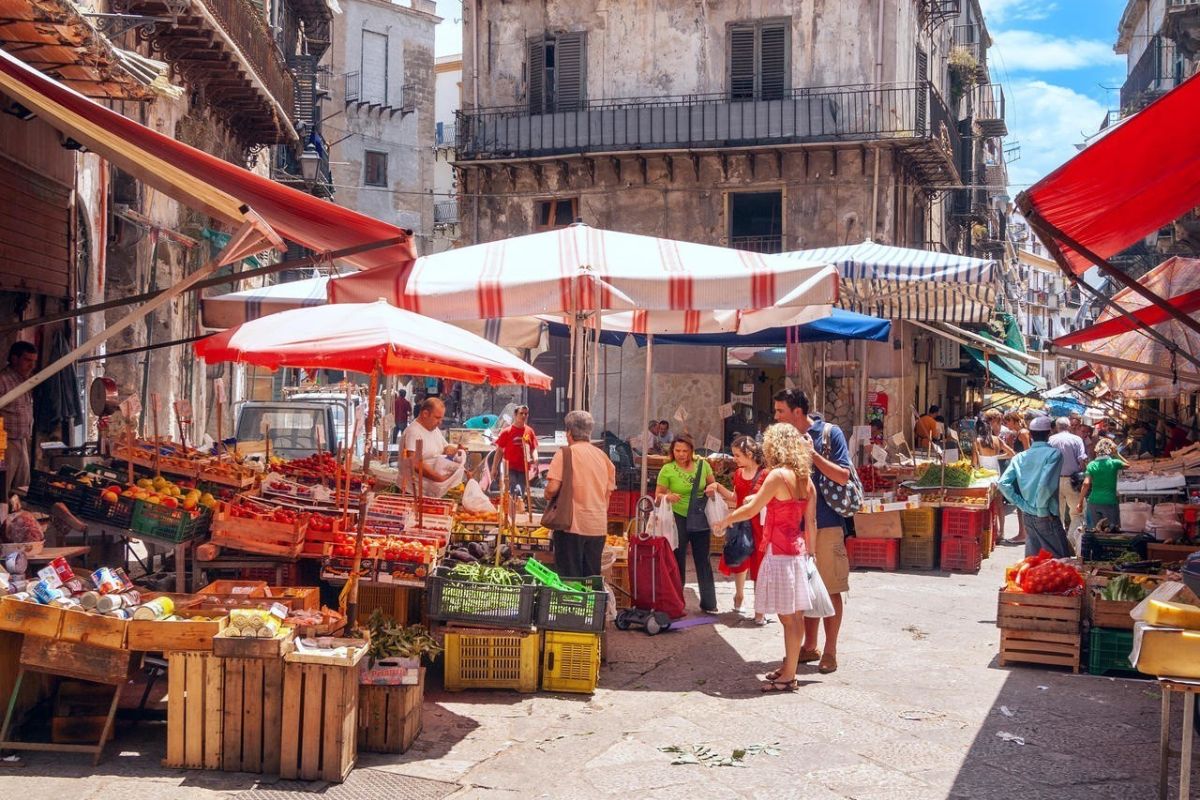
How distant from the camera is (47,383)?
34.7 ft

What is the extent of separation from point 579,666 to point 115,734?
2.72m

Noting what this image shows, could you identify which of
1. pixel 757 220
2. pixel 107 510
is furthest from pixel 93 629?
pixel 757 220

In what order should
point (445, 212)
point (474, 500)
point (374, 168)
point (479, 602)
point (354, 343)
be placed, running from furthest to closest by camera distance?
1. point (445, 212)
2. point (374, 168)
3. point (474, 500)
4. point (479, 602)
5. point (354, 343)

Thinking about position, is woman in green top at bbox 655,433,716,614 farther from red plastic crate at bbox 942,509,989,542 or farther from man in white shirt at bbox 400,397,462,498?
red plastic crate at bbox 942,509,989,542

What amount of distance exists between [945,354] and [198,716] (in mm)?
26577

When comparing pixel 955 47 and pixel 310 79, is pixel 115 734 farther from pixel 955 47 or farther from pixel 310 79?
pixel 955 47

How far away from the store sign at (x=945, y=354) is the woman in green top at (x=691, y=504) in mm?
19868

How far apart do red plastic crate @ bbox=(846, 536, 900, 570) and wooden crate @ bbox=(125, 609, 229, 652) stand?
356 inches

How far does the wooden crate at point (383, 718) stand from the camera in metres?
6.21

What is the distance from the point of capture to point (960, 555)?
13.7 m

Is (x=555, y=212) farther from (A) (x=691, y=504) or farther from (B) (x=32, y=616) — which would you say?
(B) (x=32, y=616)

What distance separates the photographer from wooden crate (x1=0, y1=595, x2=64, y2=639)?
5965 millimetres

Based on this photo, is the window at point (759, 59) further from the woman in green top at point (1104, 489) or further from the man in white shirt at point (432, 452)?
the man in white shirt at point (432, 452)

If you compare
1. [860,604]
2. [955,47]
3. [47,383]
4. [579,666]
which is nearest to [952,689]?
[579,666]
